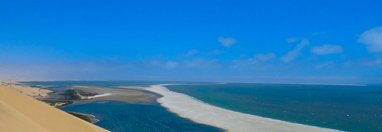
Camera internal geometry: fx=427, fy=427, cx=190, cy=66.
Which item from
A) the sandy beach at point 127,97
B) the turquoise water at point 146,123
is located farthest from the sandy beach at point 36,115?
the sandy beach at point 127,97

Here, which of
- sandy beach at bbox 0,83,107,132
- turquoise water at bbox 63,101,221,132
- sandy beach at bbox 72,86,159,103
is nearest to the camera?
sandy beach at bbox 0,83,107,132

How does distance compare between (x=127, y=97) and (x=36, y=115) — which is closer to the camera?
(x=36, y=115)

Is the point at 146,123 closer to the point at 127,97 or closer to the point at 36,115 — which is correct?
the point at 36,115

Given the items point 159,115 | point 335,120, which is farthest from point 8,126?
point 335,120

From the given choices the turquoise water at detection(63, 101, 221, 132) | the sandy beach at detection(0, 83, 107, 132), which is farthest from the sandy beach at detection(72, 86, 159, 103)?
the sandy beach at detection(0, 83, 107, 132)

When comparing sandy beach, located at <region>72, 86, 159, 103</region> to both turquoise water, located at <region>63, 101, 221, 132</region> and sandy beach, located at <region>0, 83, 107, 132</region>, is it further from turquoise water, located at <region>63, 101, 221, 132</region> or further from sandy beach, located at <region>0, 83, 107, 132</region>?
sandy beach, located at <region>0, 83, 107, 132</region>

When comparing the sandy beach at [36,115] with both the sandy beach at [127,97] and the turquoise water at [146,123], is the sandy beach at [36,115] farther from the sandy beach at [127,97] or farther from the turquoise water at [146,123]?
the sandy beach at [127,97]

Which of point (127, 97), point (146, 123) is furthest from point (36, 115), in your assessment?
point (127, 97)

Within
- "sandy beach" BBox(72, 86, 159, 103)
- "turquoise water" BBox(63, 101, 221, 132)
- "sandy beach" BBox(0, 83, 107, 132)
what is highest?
"sandy beach" BBox(72, 86, 159, 103)

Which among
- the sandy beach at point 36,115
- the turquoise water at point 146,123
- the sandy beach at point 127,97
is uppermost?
the sandy beach at point 127,97

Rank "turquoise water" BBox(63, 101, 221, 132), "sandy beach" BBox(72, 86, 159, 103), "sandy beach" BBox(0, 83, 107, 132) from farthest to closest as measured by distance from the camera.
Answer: "sandy beach" BBox(72, 86, 159, 103) < "turquoise water" BBox(63, 101, 221, 132) < "sandy beach" BBox(0, 83, 107, 132)

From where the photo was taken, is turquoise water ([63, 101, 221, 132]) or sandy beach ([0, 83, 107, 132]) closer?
sandy beach ([0, 83, 107, 132])
